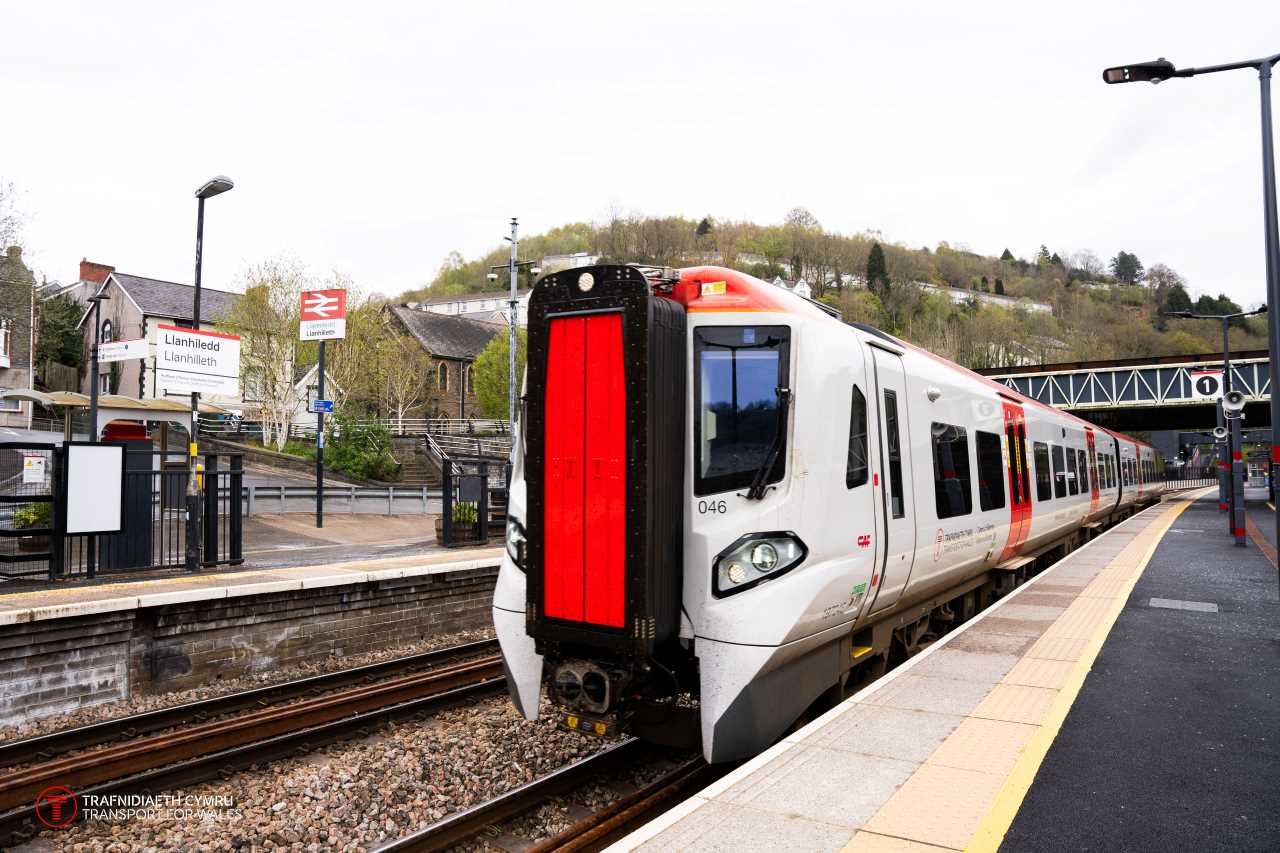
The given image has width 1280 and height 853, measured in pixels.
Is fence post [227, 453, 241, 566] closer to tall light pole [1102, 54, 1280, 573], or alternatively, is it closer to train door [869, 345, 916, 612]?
train door [869, 345, 916, 612]

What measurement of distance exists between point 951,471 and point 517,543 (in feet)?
14.0

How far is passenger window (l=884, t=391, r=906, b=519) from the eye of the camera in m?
6.04

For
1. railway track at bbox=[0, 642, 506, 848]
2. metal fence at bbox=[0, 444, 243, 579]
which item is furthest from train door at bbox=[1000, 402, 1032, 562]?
metal fence at bbox=[0, 444, 243, 579]

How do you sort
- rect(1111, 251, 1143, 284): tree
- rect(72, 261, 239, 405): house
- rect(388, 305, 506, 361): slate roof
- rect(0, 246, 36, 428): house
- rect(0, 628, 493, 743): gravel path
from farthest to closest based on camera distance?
rect(1111, 251, 1143, 284): tree < rect(388, 305, 506, 361): slate roof < rect(72, 261, 239, 405): house < rect(0, 246, 36, 428): house < rect(0, 628, 493, 743): gravel path

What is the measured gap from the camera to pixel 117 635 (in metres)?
7.97

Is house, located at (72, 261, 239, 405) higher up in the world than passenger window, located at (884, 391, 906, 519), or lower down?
higher up

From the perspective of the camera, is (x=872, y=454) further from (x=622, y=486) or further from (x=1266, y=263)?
(x=1266, y=263)

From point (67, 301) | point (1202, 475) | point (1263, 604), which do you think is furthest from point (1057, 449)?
point (1202, 475)

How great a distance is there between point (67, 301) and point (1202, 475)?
353 ft

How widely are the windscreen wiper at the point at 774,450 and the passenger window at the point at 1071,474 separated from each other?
11196 millimetres

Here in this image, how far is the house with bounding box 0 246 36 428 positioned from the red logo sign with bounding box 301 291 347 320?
1378 centimetres

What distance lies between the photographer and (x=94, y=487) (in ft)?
35.2

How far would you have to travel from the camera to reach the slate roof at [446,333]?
56.9 m

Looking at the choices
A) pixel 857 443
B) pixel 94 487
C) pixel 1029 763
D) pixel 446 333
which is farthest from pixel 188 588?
pixel 446 333
